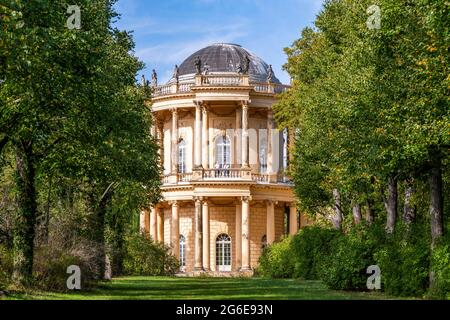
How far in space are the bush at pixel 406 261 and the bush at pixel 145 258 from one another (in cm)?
3311

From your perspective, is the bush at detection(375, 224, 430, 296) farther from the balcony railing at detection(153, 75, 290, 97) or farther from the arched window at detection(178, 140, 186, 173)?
the arched window at detection(178, 140, 186, 173)

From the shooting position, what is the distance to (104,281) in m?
42.0

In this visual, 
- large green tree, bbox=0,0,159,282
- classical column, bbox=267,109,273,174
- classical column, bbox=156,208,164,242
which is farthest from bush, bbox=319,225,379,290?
classical column, bbox=156,208,164,242

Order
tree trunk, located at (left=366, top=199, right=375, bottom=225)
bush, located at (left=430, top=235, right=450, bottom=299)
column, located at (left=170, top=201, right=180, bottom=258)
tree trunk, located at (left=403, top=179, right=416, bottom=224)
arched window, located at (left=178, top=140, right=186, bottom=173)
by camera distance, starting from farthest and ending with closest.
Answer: arched window, located at (left=178, top=140, right=186, bottom=173), column, located at (left=170, top=201, right=180, bottom=258), tree trunk, located at (left=366, top=199, right=375, bottom=225), tree trunk, located at (left=403, top=179, right=416, bottom=224), bush, located at (left=430, top=235, right=450, bottom=299)

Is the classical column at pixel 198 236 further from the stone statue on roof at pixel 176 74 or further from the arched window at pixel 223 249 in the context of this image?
the stone statue on roof at pixel 176 74

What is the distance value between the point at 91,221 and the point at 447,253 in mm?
16484

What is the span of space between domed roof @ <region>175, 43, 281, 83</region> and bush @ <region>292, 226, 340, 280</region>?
3013cm

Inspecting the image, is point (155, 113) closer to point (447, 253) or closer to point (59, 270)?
point (59, 270)

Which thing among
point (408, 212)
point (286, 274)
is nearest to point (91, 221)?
point (408, 212)

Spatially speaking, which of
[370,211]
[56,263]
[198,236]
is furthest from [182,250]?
[56,263]

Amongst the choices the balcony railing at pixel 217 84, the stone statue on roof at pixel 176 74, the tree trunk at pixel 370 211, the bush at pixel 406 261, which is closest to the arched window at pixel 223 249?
the balcony railing at pixel 217 84

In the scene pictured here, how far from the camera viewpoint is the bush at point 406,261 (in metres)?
30.2

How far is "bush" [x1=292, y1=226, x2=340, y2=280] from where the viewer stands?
49344 millimetres

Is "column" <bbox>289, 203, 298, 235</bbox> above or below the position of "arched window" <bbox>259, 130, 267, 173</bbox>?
below
